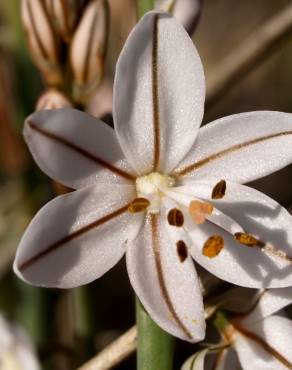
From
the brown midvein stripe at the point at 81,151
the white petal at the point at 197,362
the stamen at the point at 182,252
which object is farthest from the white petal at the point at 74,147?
the white petal at the point at 197,362

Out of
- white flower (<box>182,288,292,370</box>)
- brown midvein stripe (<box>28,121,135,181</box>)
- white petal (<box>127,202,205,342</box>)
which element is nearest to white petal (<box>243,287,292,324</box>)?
white flower (<box>182,288,292,370</box>)

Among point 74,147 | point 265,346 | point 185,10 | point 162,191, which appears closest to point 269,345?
point 265,346

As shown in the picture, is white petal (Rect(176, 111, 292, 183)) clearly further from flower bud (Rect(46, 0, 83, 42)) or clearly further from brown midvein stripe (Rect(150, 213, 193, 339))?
flower bud (Rect(46, 0, 83, 42))

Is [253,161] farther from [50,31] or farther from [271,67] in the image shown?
[271,67]

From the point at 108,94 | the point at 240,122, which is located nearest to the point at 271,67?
the point at 108,94

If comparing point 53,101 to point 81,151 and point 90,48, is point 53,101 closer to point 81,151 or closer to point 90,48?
point 90,48

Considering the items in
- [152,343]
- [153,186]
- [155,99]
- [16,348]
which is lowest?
[16,348]
